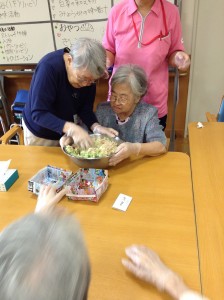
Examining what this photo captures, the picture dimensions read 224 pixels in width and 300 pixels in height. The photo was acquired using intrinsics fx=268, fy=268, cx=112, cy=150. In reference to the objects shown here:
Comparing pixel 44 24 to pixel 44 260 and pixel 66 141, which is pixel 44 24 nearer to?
pixel 66 141

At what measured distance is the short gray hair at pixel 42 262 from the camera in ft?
1.42

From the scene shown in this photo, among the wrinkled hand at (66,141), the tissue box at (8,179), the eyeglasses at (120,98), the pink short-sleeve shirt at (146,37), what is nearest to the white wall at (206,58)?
the pink short-sleeve shirt at (146,37)

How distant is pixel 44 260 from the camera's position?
0.46m

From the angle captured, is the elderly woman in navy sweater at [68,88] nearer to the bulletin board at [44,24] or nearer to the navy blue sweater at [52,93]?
the navy blue sweater at [52,93]

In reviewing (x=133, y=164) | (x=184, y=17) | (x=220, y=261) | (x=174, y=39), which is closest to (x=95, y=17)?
(x=184, y=17)

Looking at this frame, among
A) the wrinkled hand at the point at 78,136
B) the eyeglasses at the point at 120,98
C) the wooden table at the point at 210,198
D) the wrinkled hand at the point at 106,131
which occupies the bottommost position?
the wooden table at the point at 210,198

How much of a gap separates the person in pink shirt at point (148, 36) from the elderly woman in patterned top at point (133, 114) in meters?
0.20

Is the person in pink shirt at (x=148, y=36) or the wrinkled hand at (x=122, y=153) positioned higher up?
the person in pink shirt at (x=148, y=36)

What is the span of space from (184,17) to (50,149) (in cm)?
196

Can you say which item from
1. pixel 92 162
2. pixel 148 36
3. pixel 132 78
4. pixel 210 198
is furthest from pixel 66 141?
pixel 148 36

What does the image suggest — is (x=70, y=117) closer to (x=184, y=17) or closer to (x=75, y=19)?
(x=75, y=19)

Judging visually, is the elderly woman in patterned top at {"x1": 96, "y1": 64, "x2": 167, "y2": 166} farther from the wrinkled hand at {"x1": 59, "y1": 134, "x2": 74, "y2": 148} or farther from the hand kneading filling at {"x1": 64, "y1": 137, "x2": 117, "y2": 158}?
the wrinkled hand at {"x1": 59, "y1": 134, "x2": 74, "y2": 148}

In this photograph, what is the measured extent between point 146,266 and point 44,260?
518 millimetres

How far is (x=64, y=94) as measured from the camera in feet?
5.13
